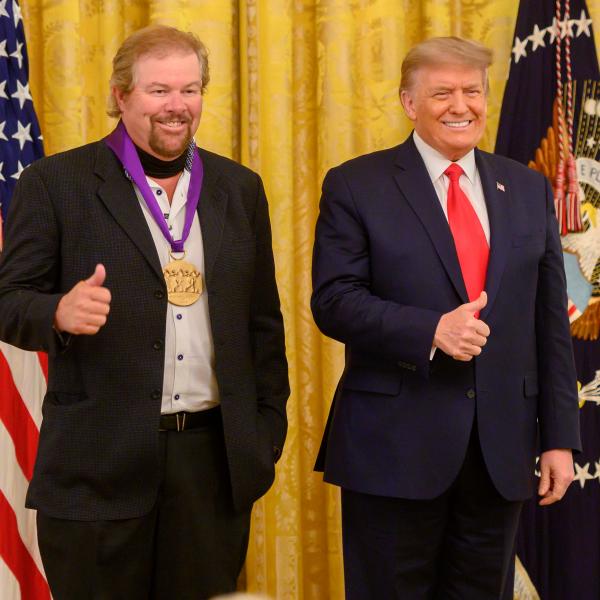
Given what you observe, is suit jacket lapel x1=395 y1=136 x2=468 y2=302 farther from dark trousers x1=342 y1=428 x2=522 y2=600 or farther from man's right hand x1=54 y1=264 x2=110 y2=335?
man's right hand x1=54 y1=264 x2=110 y2=335

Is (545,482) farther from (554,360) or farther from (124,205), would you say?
(124,205)

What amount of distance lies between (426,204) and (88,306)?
98 cm

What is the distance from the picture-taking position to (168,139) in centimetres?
244

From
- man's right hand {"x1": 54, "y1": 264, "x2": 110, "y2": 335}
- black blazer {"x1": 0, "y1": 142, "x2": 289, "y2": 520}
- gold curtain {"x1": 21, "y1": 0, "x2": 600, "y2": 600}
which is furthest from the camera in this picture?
gold curtain {"x1": 21, "y1": 0, "x2": 600, "y2": 600}

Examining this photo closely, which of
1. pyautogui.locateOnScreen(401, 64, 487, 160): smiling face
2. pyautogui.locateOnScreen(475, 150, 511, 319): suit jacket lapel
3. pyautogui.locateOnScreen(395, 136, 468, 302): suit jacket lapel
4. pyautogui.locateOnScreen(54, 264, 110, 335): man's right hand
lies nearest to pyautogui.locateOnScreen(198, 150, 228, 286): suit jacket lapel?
pyautogui.locateOnScreen(54, 264, 110, 335): man's right hand

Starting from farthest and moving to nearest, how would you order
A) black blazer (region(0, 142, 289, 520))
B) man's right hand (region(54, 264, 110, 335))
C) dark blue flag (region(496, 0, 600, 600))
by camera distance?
dark blue flag (region(496, 0, 600, 600))
black blazer (region(0, 142, 289, 520))
man's right hand (region(54, 264, 110, 335))

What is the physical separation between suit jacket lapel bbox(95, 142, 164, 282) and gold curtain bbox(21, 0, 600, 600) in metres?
1.12

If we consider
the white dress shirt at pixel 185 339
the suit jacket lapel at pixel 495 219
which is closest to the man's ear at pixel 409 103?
the suit jacket lapel at pixel 495 219

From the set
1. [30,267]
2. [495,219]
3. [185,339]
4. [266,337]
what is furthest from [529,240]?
[30,267]

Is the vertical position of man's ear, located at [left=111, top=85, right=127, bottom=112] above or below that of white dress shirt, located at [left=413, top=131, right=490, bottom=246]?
above

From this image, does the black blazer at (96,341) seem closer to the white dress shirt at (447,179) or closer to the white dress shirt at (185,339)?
the white dress shirt at (185,339)

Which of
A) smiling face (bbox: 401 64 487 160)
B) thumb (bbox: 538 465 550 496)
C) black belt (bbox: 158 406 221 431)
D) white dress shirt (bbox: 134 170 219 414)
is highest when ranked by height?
smiling face (bbox: 401 64 487 160)

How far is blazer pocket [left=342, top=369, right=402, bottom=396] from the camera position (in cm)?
261

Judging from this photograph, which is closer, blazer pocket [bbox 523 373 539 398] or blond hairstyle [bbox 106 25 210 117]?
blond hairstyle [bbox 106 25 210 117]
